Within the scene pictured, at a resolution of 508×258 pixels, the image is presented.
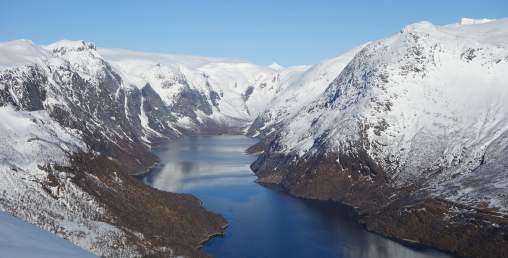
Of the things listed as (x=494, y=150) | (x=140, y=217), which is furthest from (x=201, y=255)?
(x=494, y=150)

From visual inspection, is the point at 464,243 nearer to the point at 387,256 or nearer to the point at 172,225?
the point at 387,256

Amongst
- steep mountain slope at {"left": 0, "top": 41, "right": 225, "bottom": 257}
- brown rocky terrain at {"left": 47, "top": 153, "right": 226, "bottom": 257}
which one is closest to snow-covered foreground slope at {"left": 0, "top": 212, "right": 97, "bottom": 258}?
steep mountain slope at {"left": 0, "top": 41, "right": 225, "bottom": 257}

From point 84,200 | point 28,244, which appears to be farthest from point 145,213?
point 28,244

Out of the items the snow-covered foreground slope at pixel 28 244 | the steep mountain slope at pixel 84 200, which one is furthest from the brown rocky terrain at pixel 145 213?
the snow-covered foreground slope at pixel 28 244

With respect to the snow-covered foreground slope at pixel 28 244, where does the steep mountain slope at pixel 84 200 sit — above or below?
below

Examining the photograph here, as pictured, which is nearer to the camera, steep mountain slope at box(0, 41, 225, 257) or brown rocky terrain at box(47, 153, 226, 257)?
steep mountain slope at box(0, 41, 225, 257)

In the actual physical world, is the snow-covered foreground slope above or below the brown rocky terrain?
above

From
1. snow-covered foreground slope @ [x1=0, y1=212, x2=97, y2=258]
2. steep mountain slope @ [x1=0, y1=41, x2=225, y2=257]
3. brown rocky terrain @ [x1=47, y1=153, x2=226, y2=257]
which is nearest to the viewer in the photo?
snow-covered foreground slope @ [x1=0, y1=212, x2=97, y2=258]

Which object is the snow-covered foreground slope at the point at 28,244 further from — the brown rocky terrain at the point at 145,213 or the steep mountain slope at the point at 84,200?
the brown rocky terrain at the point at 145,213

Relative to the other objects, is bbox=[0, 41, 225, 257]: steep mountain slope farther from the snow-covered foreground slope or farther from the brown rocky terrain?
the snow-covered foreground slope
